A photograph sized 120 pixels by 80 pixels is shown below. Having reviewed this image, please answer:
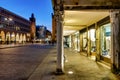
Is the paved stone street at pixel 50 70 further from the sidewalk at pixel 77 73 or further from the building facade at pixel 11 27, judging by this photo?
the building facade at pixel 11 27

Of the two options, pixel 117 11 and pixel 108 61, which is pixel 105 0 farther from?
pixel 108 61

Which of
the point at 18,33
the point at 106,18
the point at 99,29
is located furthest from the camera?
the point at 18,33

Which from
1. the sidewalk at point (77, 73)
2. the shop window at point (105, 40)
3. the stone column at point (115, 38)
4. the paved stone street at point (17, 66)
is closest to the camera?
the sidewalk at point (77, 73)

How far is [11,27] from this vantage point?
9600cm

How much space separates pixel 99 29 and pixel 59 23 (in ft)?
22.1

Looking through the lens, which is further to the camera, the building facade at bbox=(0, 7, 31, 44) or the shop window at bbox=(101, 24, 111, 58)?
the building facade at bbox=(0, 7, 31, 44)

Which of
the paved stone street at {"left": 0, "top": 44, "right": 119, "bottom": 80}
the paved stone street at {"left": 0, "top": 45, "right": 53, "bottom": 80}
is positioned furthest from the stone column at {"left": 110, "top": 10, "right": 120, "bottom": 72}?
the paved stone street at {"left": 0, "top": 45, "right": 53, "bottom": 80}

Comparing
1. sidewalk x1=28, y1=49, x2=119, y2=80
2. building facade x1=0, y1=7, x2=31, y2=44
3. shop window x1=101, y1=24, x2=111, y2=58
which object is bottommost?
sidewalk x1=28, y1=49, x2=119, y2=80

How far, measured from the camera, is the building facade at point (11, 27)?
84231 millimetres

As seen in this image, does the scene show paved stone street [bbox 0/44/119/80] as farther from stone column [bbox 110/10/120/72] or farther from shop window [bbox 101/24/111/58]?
shop window [bbox 101/24/111/58]

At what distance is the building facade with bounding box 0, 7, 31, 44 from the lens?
8423 cm

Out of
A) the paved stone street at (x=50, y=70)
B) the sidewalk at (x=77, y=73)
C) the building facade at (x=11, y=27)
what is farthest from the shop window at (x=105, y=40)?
the building facade at (x=11, y=27)

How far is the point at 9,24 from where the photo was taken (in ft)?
306

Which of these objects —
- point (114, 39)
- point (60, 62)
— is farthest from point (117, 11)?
point (60, 62)
